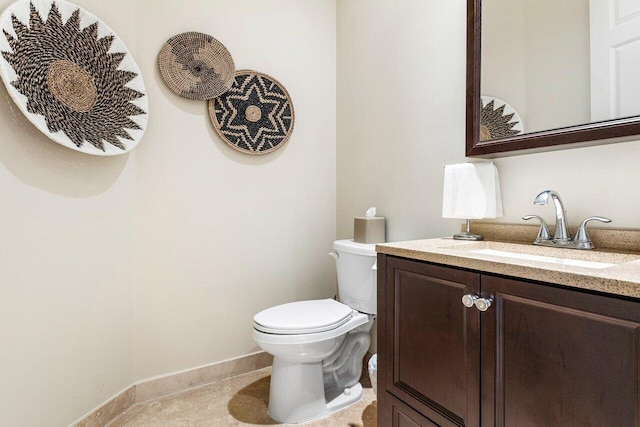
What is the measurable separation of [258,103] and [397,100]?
82 centimetres

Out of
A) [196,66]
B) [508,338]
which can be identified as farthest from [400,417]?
[196,66]

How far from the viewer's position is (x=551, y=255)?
926 millimetres

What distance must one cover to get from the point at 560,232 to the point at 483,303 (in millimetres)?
460

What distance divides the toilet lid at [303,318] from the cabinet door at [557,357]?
0.77m

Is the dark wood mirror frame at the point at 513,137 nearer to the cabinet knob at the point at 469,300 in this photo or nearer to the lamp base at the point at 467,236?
the lamp base at the point at 467,236

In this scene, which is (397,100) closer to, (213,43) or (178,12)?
(213,43)

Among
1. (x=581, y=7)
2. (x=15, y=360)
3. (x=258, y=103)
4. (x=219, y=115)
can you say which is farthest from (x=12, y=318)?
(x=581, y=7)

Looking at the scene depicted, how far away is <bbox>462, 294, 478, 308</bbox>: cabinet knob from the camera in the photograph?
31.4 inches

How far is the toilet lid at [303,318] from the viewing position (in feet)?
4.63

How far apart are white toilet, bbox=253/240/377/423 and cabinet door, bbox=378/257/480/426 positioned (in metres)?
0.44

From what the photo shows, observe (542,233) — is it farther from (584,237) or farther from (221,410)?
(221,410)

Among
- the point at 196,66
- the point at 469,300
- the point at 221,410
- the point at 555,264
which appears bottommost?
the point at 221,410

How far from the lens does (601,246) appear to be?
0.97 meters

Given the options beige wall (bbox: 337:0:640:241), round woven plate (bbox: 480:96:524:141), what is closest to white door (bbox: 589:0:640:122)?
beige wall (bbox: 337:0:640:241)
